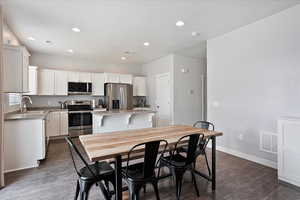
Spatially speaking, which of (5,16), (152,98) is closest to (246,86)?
(152,98)

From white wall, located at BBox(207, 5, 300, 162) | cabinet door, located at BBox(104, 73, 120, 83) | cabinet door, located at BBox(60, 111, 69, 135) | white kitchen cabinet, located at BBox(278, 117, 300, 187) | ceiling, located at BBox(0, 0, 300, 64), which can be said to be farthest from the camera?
cabinet door, located at BBox(104, 73, 120, 83)

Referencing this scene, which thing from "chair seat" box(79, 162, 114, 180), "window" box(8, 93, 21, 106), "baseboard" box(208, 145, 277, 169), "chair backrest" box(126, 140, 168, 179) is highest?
"window" box(8, 93, 21, 106)

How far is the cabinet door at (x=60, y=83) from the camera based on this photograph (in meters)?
4.95

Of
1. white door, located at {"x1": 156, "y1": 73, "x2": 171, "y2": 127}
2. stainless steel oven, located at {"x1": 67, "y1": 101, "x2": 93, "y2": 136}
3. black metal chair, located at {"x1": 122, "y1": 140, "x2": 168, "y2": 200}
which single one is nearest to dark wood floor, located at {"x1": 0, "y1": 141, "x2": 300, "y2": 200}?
black metal chair, located at {"x1": 122, "y1": 140, "x2": 168, "y2": 200}

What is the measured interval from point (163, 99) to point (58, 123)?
348cm

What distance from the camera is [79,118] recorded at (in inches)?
195

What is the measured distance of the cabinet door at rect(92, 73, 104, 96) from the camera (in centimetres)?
552

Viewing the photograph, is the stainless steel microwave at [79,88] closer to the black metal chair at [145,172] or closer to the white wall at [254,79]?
the white wall at [254,79]

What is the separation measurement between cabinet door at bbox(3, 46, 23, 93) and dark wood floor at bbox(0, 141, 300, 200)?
149 centimetres

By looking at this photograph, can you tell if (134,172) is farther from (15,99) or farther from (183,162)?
(15,99)

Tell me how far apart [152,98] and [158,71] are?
3.63 feet

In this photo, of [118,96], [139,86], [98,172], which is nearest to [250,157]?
[98,172]

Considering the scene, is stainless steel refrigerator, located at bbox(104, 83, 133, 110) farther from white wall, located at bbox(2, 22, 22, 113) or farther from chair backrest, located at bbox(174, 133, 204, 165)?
chair backrest, located at bbox(174, 133, 204, 165)

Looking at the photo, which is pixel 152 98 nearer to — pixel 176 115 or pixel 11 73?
pixel 176 115
